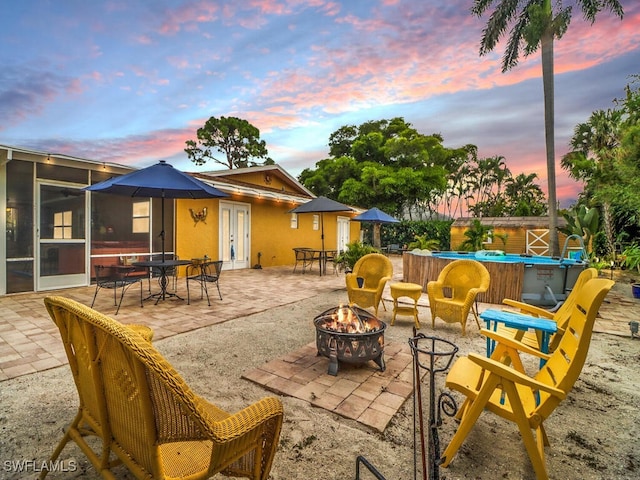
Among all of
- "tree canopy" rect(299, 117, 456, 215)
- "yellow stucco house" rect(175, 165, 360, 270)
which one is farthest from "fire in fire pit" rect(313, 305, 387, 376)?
"tree canopy" rect(299, 117, 456, 215)

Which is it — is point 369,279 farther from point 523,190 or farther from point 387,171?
point 523,190

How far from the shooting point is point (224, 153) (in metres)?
25.8

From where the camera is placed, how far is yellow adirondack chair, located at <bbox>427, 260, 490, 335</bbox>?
165 inches

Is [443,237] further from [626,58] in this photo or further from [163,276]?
[163,276]

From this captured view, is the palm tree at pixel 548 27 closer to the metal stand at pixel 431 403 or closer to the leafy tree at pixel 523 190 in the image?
the metal stand at pixel 431 403

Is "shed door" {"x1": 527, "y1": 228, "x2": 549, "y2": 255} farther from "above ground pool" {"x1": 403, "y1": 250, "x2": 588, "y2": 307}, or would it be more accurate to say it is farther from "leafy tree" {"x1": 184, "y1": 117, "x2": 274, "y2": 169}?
"leafy tree" {"x1": 184, "y1": 117, "x2": 274, "y2": 169}

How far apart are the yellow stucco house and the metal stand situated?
7.28m

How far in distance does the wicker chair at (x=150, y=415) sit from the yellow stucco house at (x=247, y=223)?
816 centimetres

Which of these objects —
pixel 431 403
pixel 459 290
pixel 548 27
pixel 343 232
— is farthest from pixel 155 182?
pixel 548 27

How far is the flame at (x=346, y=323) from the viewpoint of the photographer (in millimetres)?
3057

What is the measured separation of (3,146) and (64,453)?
6310 mm

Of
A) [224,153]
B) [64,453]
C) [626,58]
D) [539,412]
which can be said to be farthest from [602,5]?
[224,153]

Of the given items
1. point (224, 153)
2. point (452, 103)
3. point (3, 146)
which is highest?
point (224, 153)

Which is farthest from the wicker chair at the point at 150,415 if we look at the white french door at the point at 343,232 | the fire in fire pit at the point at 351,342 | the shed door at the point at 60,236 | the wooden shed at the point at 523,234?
the wooden shed at the point at 523,234
